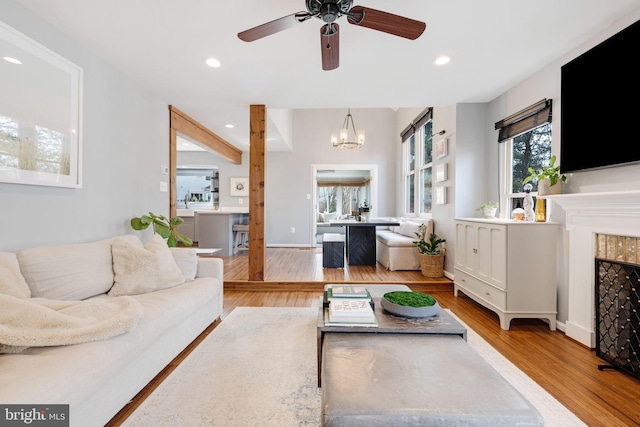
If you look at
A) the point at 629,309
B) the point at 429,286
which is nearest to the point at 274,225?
the point at 429,286

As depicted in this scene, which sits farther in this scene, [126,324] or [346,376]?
[126,324]

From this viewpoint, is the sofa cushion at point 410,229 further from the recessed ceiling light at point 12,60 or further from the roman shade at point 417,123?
the recessed ceiling light at point 12,60

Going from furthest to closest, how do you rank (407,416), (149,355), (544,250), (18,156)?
(544,250)
(18,156)
(149,355)
(407,416)

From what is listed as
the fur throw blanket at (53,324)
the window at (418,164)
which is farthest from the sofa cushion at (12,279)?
the window at (418,164)

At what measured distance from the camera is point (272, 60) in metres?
2.75

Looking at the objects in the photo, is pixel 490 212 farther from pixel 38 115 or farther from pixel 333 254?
pixel 38 115

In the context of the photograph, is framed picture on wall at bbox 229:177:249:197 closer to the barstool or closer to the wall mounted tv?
the barstool

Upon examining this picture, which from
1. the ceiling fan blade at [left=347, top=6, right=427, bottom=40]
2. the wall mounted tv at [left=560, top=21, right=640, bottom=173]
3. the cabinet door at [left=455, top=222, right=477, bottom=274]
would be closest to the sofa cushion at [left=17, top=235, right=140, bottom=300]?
the ceiling fan blade at [left=347, top=6, right=427, bottom=40]

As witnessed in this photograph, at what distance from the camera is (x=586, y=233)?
7.69 feet

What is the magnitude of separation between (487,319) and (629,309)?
3.76 ft

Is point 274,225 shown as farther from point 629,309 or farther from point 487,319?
point 629,309

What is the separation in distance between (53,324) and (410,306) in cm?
182

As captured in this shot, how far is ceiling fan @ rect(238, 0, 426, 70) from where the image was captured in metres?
1.65

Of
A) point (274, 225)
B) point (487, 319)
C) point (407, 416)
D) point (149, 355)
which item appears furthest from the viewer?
point (274, 225)
